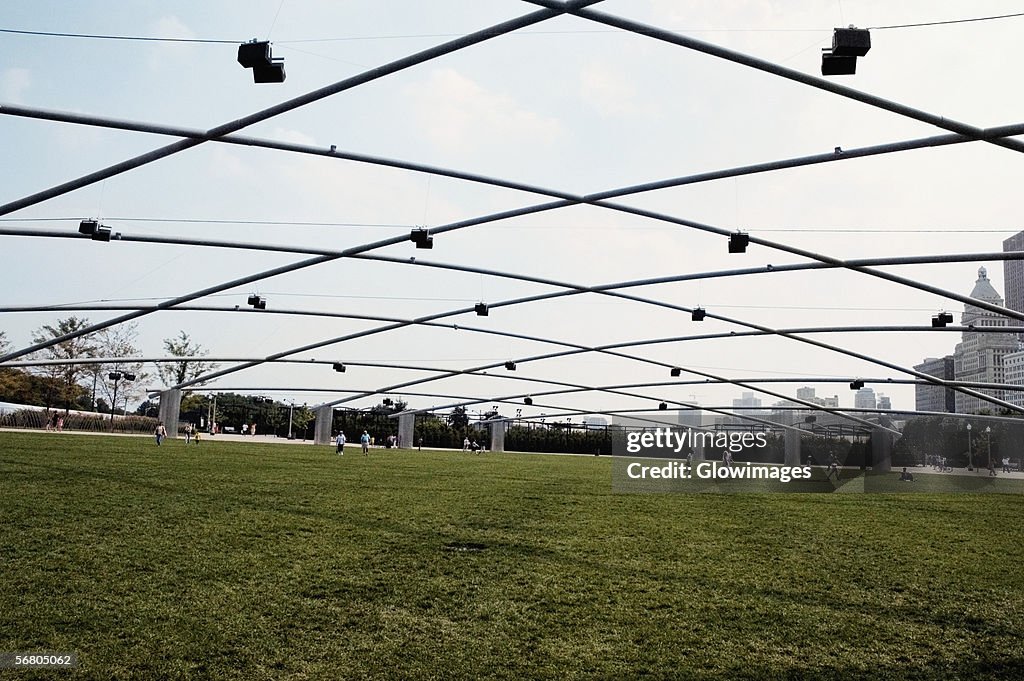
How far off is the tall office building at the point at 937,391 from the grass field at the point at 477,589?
2366 cm

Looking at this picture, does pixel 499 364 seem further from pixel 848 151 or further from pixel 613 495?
pixel 848 151

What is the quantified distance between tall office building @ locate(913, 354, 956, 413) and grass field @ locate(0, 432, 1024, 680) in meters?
23.7

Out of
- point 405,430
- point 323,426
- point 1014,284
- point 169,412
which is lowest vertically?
point 405,430

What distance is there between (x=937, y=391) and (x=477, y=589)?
368ft

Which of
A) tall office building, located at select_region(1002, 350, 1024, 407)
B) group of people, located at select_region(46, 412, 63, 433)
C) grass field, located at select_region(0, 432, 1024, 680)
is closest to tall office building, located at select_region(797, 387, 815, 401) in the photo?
tall office building, located at select_region(1002, 350, 1024, 407)

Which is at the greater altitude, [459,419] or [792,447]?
[459,419]

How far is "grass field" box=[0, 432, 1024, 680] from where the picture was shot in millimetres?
7043

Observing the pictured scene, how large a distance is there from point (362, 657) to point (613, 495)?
1425cm

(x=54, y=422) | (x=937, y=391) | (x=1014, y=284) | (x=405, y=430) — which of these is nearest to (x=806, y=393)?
(x=1014, y=284)

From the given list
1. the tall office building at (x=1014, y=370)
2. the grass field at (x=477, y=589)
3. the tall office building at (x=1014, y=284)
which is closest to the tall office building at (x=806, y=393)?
the tall office building at (x=1014, y=284)

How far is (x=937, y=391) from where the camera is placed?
10412 cm

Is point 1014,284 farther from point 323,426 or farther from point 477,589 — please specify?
point 323,426

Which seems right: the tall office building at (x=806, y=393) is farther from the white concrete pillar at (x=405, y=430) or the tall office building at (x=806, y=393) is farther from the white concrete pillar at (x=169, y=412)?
the white concrete pillar at (x=169, y=412)

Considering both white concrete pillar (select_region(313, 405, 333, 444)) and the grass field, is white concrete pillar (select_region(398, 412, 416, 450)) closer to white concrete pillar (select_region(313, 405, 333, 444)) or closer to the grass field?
white concrete pillar (select_region(313, 405, 333, 444))
